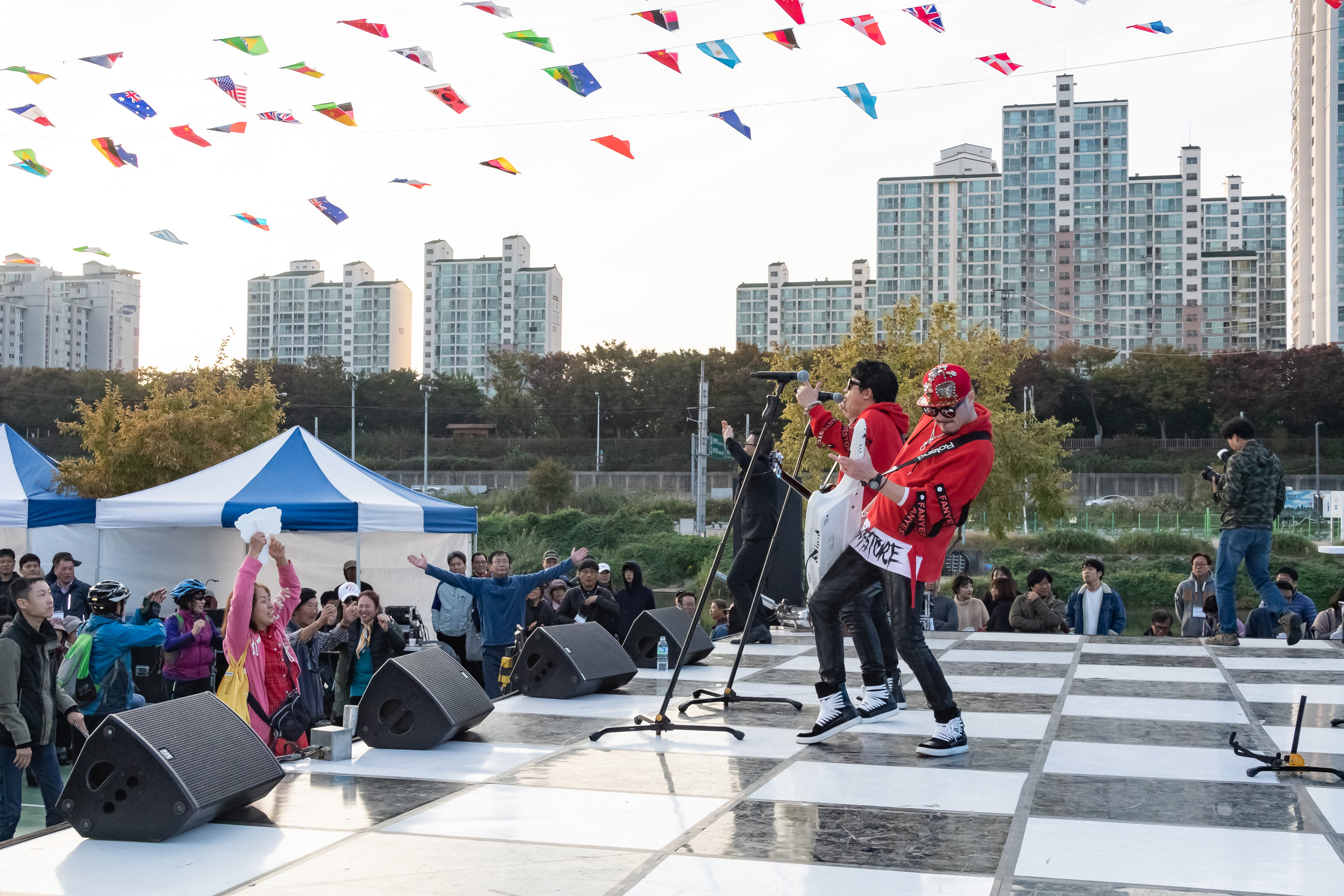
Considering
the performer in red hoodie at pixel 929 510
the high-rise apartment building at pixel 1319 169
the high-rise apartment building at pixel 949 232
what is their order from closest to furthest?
the performer in red hoodie at pixel 929 510, the high-rise apartment building at pixel 1319 169, the high-rise apartment building at pixel 949 232

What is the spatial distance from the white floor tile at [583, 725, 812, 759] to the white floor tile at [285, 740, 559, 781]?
0.33 meters

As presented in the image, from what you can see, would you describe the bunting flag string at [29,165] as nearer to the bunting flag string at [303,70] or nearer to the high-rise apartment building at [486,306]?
the bunting flag string at [303,70]

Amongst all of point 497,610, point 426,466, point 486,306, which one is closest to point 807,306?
point 486,306

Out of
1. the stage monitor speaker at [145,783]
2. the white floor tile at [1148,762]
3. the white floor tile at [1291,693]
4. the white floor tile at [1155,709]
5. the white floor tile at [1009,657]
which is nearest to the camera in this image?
the stage monitor speaker at [145,783]

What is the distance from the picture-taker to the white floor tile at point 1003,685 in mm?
6566

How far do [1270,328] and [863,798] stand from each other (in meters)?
134

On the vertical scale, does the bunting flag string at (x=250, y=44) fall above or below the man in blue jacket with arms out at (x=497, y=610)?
above

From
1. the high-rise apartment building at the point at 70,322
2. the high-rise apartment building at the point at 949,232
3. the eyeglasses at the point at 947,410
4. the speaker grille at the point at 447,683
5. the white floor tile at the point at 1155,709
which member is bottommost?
the white floor tile at the point at 1155,709

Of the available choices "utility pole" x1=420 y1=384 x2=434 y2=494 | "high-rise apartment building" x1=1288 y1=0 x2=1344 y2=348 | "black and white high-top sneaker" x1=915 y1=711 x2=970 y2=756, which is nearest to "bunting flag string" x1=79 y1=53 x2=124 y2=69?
"black and white high-top sneaker" x1=915 y1=711 x2=970 y2=756

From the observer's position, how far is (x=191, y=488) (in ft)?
42.1

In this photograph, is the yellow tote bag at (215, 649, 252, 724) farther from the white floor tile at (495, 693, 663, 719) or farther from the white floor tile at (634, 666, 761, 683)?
the white floor tile at (634, 666, 761, 683)

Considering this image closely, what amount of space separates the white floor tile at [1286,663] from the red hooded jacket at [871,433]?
3.95 m

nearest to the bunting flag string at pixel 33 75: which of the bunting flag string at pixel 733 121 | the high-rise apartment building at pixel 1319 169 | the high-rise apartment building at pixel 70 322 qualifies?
the bunting flag string at pixel 733 121

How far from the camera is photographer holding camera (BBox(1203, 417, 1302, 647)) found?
7.89m
